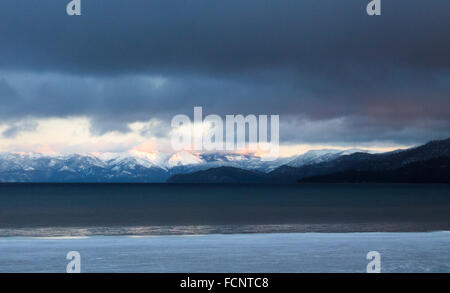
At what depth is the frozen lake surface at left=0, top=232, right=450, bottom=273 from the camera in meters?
24.0

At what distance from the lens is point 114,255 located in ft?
90.4

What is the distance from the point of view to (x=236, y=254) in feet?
91.8

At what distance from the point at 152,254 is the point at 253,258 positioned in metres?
5.22

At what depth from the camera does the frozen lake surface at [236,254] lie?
24.0m
